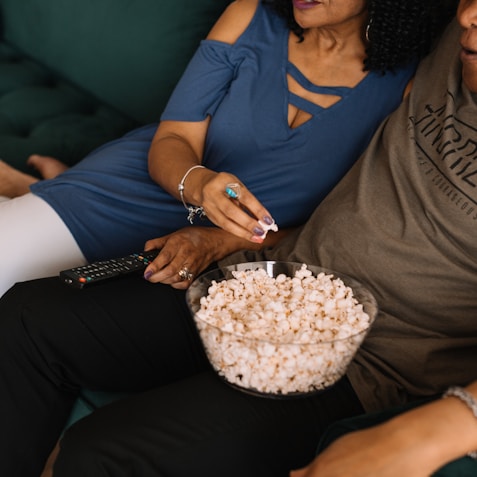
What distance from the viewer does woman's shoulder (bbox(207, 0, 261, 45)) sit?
5.16 ft

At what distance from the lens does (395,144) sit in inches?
48.1

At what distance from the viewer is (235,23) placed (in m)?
1.58

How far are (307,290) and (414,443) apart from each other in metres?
0.34

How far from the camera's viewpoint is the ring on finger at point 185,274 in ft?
4.35

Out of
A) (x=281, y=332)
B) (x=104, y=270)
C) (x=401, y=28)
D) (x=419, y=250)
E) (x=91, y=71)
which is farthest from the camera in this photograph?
(x=91, y=71)

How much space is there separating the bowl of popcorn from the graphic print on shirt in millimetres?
202

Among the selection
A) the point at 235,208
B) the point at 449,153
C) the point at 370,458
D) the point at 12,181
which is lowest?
the point at 12,181

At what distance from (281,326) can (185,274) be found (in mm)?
383

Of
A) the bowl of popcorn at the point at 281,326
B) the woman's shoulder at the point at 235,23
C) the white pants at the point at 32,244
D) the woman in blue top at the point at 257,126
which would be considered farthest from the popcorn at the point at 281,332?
the woman's shoulder at the point at 235,23

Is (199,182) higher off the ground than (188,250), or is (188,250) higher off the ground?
(199,182)

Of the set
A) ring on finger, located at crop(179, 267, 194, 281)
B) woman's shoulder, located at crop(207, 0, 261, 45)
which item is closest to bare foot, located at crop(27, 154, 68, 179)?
woman's shoulder, located at crop(207, 0, 261, 45)

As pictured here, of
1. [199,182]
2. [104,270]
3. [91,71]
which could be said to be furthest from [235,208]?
[91,71]

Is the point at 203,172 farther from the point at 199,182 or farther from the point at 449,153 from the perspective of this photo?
the point at 449,153

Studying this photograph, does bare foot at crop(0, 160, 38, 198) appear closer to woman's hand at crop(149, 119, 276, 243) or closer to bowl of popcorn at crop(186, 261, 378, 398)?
woman's hand at crop(149, 119, 276, 243)
